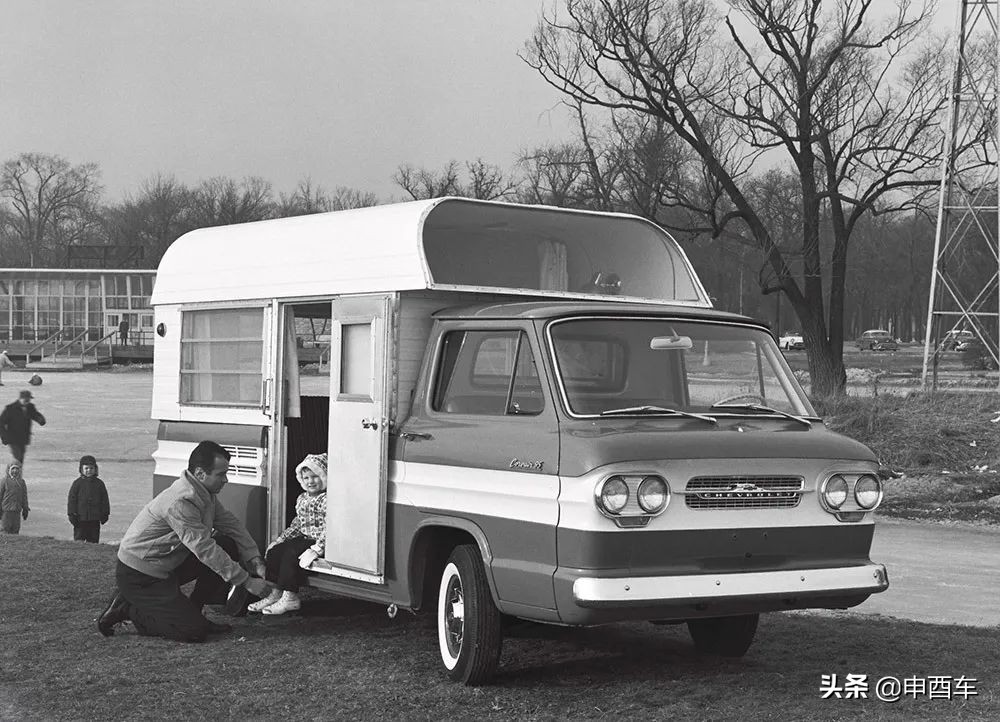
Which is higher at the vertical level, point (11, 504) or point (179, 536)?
point (179, 536)

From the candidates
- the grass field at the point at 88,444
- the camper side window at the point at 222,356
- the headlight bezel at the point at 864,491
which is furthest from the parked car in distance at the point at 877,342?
the headlight bezel at the point at 864,491

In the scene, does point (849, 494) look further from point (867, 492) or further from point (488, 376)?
point (488, 376)

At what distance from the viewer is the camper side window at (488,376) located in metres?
7.48

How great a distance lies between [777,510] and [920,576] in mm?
6899

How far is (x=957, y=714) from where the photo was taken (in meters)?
6.89

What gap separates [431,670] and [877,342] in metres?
89.1

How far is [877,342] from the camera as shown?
93.1 meters

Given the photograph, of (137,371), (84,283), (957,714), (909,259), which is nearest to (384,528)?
(957,714)

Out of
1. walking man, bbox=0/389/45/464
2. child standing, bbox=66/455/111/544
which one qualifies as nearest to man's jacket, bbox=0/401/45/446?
walking man, bbox=0/389/45/464

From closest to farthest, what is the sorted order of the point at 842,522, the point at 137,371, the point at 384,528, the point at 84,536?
the point at 842,522 < the point at 384,528 < the point at 84,536 < the point at 137,371

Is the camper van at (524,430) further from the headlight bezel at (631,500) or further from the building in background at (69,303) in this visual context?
the building in background at (69,303)

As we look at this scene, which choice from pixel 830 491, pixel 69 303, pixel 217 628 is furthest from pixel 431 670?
pixel 69 303

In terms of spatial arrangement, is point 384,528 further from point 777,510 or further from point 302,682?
point 777,510

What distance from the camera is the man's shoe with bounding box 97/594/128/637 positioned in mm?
8922
